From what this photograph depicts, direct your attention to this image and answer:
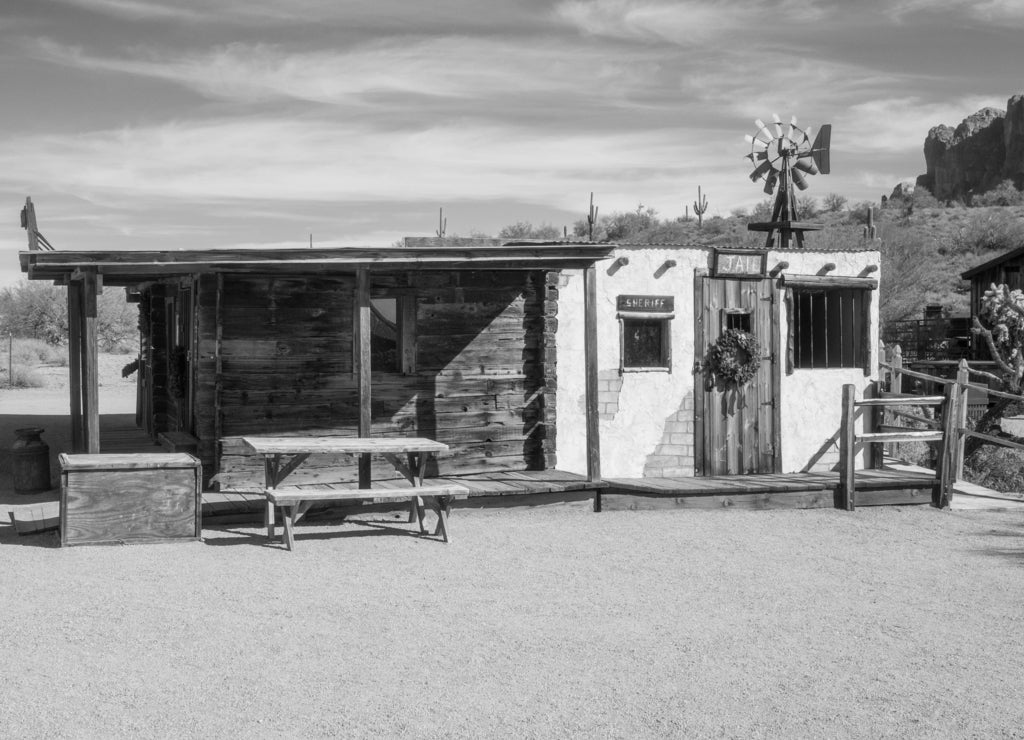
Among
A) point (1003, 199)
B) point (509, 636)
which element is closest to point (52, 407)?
point (509, 636)

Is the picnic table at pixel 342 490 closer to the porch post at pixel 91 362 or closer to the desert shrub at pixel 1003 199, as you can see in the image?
the porch post at pixel 91 362

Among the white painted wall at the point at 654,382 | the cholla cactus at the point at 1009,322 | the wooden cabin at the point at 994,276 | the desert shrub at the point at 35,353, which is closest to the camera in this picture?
the white painted wall at the point at 654,382

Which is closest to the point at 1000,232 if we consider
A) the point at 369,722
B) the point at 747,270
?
the point at 747,270

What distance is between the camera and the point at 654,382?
41.0ft

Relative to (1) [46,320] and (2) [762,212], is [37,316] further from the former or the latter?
(2) [762,212]

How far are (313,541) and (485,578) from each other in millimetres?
1860

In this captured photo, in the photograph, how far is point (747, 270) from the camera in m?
12.9

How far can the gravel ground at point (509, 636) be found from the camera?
16.4ft

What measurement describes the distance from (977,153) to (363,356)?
93.8 meters

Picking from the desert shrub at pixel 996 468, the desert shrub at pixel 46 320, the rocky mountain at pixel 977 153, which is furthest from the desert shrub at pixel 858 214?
the desert shrub at pixel 996 468

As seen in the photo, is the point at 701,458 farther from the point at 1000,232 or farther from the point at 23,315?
the point at 1000,232

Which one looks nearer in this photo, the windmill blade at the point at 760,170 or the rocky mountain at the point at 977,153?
the windmill blade at the point at 760,170

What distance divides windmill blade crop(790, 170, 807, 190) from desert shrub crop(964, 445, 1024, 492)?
4696 mm

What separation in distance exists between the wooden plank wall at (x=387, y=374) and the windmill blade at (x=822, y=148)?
189 inches
